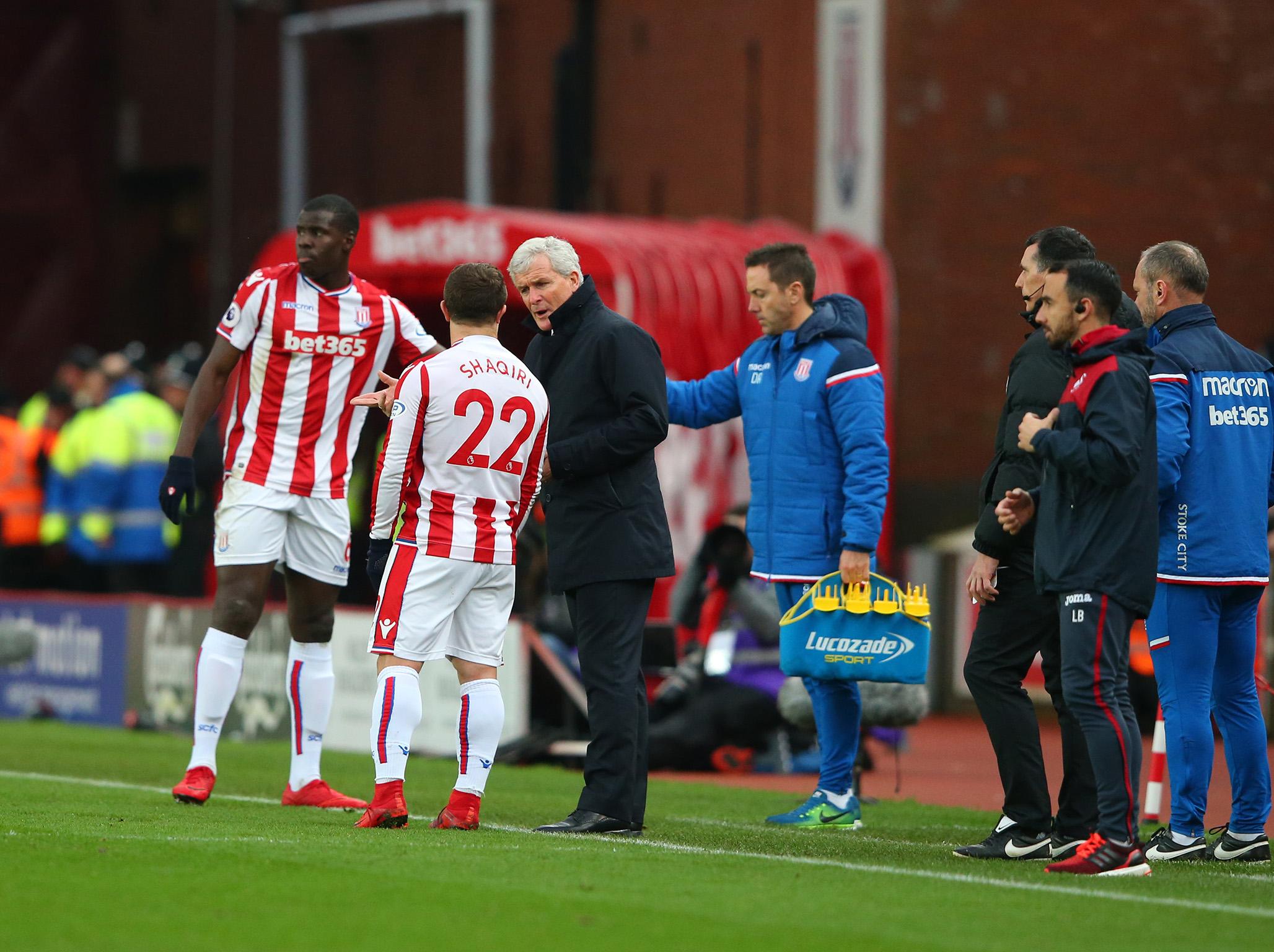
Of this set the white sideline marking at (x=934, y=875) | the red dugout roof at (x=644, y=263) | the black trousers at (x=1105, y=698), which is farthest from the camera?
the red dugout roof at (x=644, y=263)

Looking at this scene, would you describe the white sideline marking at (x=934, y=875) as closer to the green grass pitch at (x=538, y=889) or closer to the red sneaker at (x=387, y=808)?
the green grass pitch at (x=538, y=889)

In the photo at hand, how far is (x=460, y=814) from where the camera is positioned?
25.6 feet

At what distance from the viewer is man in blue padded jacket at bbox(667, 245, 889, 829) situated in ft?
28.1

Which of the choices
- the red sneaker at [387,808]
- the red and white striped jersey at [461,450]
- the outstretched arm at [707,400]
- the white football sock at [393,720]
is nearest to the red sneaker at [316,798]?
the red sneaker at [387,808]

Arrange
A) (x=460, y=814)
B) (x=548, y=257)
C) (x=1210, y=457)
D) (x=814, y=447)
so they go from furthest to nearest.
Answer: (x=814, y=447) → (x=548, y=257) → (x=460, y=814) → (x=1210, y=457)

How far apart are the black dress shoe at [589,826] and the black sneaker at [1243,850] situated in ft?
7.02

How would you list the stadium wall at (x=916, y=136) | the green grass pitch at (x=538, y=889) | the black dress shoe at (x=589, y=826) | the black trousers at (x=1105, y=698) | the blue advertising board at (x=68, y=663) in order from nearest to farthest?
1. the green grass pitch at (x=538, y=889)
2. the black trousers at (x=1105, y=698)
3. the black dress shoe at (x=589, y=826)
4. the blue advertising board at (x=68, y=663)
5. the stadium wall at (x=916, y=136)

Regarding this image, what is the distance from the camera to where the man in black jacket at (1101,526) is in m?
6.86

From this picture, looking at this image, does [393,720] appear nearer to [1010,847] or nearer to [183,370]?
[1010,847]

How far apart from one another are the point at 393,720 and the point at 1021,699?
2266mm

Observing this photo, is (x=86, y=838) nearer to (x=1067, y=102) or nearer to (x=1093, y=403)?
(x=1093, y=403)

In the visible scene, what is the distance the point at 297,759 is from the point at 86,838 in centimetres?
168

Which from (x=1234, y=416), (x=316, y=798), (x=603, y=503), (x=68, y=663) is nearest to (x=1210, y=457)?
(x=1234, y=416)

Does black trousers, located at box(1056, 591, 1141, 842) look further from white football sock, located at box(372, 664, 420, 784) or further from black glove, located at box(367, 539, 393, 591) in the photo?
black glove, located at box(367, 539, 393, 591)
